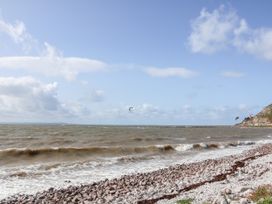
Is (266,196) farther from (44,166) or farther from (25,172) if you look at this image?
(44,166)

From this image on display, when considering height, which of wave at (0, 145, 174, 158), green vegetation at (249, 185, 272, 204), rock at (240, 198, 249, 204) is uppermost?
green vegetation at (249, 185, 272, 204)

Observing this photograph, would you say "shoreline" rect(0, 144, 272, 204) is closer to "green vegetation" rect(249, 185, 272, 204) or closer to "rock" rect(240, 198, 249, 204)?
"green vegetation" rect(249, 185, 272, 204)

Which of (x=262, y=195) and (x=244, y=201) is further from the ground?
(x=262, y=195)

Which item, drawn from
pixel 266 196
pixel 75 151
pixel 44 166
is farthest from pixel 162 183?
pixel 75 151

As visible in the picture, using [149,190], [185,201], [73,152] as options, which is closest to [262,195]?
[185,201]

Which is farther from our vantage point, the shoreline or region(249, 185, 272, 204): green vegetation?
the shoreline

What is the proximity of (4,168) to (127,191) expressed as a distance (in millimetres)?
16193

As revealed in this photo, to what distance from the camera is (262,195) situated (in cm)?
1325

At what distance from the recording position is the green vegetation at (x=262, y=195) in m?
12.0

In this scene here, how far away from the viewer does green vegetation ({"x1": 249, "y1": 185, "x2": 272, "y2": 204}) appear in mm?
11960

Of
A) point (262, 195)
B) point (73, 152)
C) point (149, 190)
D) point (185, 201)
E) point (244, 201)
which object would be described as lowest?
point (73, 152)

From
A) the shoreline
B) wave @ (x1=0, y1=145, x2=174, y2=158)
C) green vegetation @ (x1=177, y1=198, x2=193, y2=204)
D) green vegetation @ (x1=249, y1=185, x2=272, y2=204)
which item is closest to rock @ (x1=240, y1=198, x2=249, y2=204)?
green vegetation @ (x1=249, y1=185, x2=272, y2=204)

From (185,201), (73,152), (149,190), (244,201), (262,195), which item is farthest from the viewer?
(73,152)

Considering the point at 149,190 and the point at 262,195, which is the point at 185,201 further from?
the point at 149,190
